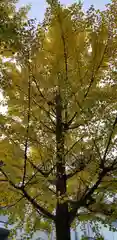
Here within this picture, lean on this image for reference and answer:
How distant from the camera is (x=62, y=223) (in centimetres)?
210

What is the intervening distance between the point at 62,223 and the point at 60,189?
26 centimetres

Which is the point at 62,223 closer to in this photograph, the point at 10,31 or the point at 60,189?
the point at 60,189

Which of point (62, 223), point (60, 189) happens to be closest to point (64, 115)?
point (60, 189)

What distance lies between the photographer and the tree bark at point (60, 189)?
2057 mm

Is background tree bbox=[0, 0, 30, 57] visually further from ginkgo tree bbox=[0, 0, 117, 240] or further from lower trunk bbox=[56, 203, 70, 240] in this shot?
lower trunk bbox=[56, 203, 70, 240]

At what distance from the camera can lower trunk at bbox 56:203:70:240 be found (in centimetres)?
206

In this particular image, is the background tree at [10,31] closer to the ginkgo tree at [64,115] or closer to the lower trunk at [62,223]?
the ginkgo tree at [64,115]

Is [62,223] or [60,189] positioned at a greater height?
[60,189]

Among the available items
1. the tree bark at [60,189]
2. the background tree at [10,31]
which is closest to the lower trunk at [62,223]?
the tree bark at [60,189]

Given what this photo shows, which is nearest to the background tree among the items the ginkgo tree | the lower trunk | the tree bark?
the ginkgo tree

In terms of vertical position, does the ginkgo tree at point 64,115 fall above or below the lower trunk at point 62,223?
above

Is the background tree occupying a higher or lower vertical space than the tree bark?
higher

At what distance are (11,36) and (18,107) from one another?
0.72 meters

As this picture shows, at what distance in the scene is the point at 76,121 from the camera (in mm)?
2166
